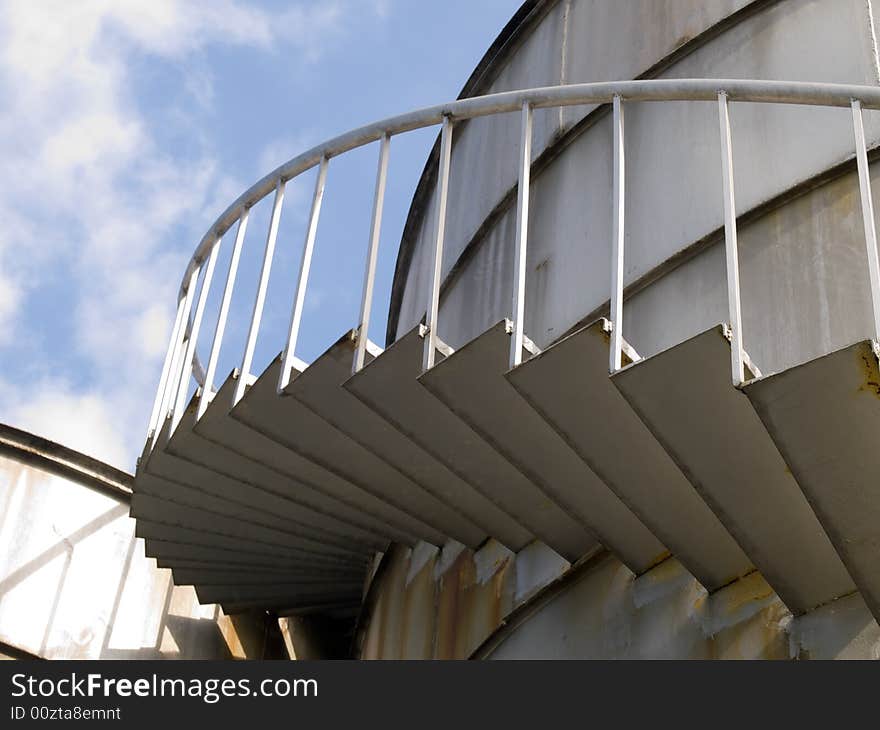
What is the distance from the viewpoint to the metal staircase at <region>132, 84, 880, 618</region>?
3.90 m

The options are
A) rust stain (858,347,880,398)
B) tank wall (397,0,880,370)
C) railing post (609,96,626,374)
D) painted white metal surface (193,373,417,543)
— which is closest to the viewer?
rust stain (858,347,880,398)

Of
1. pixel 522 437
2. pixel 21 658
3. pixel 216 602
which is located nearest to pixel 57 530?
pixel 21 658

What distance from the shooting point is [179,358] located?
654 cm

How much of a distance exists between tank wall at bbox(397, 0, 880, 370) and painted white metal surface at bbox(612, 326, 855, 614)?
2.07 feet

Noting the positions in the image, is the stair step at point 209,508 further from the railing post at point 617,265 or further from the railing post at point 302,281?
the railing post at point 617,265

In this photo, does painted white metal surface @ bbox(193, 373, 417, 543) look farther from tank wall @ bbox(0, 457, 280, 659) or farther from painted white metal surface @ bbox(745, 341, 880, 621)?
tank wall @ bbox(0, 457, 280, 659)

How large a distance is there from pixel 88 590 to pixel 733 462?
615cm

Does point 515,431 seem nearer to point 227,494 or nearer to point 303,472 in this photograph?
point 303,472

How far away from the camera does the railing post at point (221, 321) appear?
18.9ft

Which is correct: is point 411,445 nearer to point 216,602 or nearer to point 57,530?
point 216,602

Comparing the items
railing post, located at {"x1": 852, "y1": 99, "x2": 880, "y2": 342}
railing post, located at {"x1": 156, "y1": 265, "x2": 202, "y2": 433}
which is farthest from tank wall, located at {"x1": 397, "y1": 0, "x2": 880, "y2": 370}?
railing post, located at {"x1": 156, "y1": 265, "x2": 202, "y2": 433}
